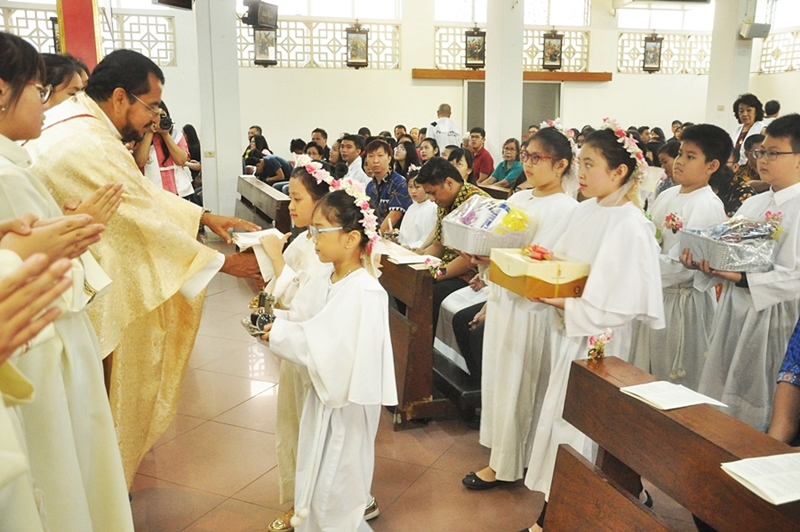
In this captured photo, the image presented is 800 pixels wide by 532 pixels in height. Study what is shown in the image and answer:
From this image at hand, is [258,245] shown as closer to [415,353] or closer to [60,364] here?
[60,364]

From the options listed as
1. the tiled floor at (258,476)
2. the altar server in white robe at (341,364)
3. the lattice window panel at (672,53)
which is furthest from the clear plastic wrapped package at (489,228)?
the lattice window panel at (672,53)

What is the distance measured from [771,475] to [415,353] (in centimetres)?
251

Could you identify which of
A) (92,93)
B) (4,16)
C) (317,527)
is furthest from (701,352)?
(4,16)

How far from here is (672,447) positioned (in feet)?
5.97

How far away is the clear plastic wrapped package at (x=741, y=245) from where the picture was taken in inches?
123

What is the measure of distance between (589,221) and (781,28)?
56.5ft

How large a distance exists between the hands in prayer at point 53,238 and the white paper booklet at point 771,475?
1671mm

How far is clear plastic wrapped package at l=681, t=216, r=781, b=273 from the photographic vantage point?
10.2ft

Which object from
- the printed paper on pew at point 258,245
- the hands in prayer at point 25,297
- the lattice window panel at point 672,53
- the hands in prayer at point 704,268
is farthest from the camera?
the lattice window panel at point 672,53

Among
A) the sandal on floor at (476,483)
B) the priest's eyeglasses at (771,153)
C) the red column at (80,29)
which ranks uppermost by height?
the red column at (80,29)

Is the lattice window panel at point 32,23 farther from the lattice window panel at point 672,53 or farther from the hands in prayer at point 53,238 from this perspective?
the hands in prayer at point 53,238

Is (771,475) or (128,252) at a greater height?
(128,252)

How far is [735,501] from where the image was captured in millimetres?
1575

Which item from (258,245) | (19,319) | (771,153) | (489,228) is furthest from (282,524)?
(771,153)
